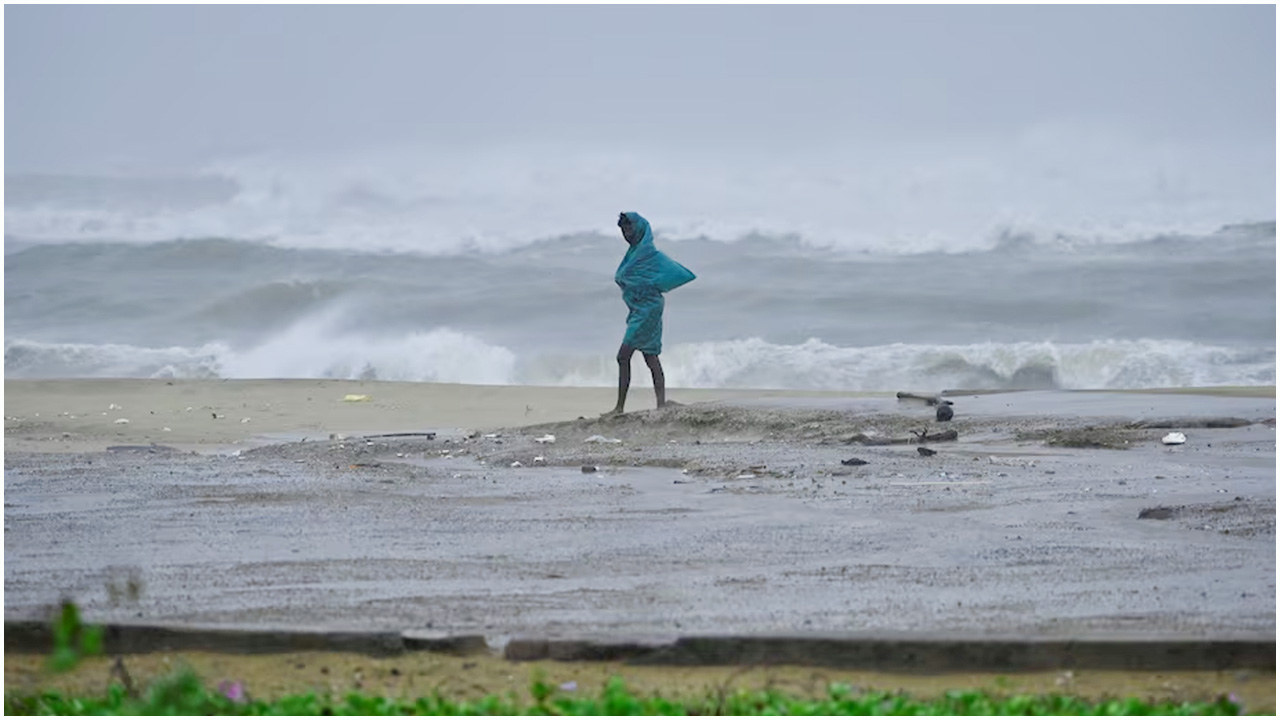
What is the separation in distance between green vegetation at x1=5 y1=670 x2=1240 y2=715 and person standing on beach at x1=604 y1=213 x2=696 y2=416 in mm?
→ 10813

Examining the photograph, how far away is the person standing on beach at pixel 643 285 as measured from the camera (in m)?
15.4

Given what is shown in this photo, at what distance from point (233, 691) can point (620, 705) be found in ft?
3.09

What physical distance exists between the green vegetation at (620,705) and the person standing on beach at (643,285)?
1081 cm

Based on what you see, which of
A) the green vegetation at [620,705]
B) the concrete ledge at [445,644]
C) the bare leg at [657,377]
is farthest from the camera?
the bare leg at [657,377]

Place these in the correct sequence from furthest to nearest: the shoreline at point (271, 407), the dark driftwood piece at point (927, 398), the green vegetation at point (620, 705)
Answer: the shoreline at point (271, 407)
the dark driftwood piece at point (927, 398)
the green vegetation at point (620, 705)

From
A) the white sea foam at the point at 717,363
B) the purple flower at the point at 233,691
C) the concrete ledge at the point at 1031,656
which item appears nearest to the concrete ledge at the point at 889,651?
the concrete ledge at the point at 1031,656

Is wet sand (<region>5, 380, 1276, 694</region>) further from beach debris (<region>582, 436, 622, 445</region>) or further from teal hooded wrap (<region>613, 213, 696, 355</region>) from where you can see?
teal hooded wrap (<region>613, 213, 696, 355</region>)

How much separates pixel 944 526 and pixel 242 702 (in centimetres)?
391

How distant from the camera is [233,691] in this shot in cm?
443

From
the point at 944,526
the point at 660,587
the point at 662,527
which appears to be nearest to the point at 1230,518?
the point at 944,526

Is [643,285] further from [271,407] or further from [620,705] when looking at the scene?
[620,705]

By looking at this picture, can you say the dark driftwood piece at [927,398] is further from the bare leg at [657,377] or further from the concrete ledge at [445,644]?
the concrete ledge at [445,644]

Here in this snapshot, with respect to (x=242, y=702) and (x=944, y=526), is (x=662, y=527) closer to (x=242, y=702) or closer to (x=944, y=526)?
(x=944, y=526)

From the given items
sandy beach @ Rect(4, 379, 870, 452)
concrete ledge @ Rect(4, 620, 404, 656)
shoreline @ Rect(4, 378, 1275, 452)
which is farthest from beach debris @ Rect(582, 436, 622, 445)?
concrete ledge @ Rect(4, 620, 404, 656)
